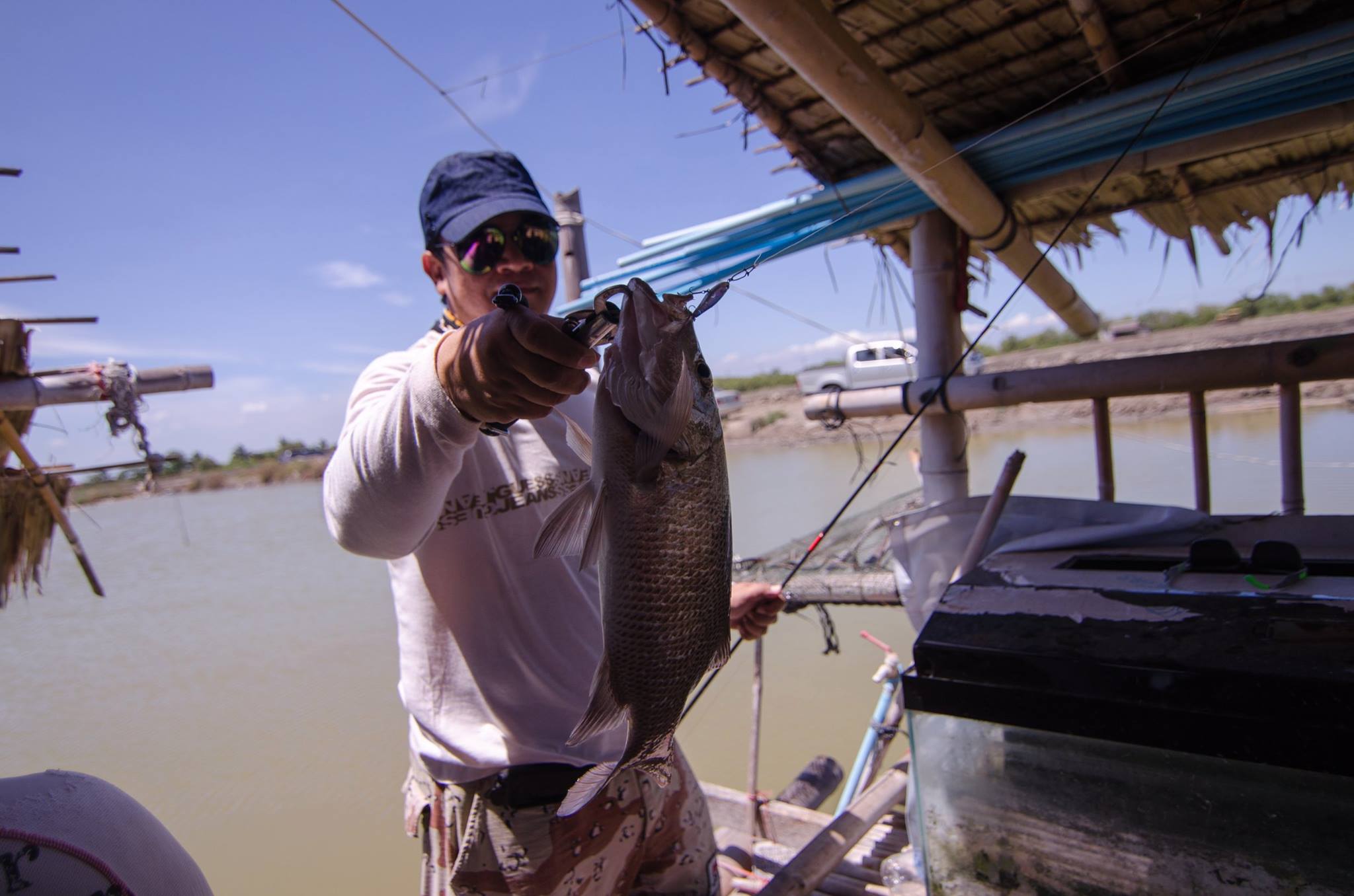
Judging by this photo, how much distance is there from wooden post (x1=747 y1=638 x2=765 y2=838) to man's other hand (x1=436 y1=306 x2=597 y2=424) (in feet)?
10.2

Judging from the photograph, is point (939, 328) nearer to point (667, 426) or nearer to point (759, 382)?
point (667, 426)

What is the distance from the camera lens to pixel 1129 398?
10.6 meters

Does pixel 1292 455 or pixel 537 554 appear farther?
pixel 1292 455

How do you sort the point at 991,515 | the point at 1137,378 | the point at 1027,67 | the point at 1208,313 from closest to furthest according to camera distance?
the point at 991,515, the point at 1137,378, the point at 1027,67, the point at 1208,313

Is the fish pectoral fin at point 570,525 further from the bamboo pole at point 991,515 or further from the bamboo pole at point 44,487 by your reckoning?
the bamboo pole at point 44,487

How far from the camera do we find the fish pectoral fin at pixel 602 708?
1307 mm

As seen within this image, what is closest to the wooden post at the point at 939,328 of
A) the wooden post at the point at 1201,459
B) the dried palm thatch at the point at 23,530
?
the wooden post at the point at 1201,459

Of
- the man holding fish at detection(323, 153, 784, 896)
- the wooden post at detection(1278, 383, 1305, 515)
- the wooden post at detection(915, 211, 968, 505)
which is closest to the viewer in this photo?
the man holding fish at detection(323, 153, 784, 896)

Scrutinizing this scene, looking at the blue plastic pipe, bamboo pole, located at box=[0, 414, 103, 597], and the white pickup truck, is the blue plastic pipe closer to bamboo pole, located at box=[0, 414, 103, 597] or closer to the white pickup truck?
the white pickup truck

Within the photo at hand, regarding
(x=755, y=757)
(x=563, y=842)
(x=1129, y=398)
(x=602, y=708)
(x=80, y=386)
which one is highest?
(x=80, y=386)

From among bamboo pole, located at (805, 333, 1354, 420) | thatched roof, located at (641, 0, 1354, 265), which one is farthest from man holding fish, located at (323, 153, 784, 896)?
bamboo pole, located at (805, 333, 1354, 420)

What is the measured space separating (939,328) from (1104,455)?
1.05 m

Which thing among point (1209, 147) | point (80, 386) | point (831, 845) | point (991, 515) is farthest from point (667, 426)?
point (80, 386)

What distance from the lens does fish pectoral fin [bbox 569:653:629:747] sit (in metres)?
1.31
